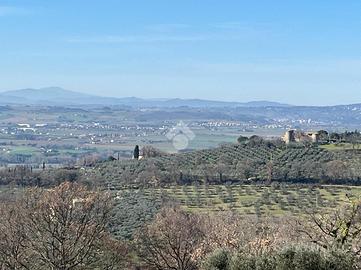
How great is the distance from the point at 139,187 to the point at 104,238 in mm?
35848

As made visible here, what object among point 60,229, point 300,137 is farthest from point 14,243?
point 300,137

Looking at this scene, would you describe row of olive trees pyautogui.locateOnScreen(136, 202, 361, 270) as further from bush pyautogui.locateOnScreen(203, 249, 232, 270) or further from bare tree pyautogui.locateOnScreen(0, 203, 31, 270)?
bare tree pyautogui.locateOnScreen(0, 203, 31, 270)

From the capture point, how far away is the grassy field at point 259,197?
48.4 meters

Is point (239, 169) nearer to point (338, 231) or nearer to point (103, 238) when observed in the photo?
point (103, 238)

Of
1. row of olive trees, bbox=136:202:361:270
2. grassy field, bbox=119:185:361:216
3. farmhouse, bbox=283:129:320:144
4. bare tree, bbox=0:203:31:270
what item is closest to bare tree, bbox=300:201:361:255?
row of olive trees, bbox=136:202:361:270

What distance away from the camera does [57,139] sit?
174 meters

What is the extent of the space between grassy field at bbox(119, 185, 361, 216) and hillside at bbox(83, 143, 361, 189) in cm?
304

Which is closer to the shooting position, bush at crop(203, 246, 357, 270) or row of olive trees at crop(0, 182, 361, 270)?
bush at crop(203, 246, 357, 270)

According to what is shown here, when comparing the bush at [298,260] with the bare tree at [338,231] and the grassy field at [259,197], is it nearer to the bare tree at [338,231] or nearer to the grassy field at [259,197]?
the bare tree at [338,231]

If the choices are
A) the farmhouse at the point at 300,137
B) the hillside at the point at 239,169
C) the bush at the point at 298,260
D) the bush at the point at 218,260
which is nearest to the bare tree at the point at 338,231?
the bush at the point at 218,260

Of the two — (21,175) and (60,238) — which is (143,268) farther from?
(21,175)

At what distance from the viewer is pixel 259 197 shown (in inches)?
2174

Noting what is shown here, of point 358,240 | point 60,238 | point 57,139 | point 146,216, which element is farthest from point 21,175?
point 57,139

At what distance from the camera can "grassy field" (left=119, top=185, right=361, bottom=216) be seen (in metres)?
48.4
